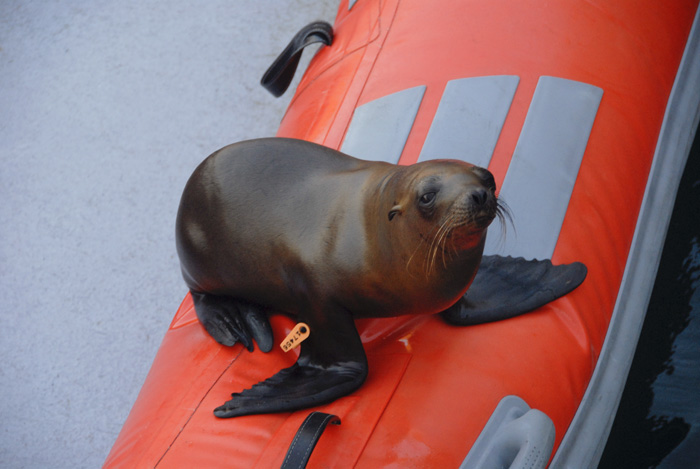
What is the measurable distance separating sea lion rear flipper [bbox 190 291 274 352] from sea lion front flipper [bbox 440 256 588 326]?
472 millimetres

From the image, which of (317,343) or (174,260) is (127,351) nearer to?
(174,260)

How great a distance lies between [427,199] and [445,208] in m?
0.05

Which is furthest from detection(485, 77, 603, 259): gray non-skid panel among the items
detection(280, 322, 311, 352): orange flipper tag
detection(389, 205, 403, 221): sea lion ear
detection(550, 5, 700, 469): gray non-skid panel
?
detection(280, 322, 311, 352): orange flipper tag

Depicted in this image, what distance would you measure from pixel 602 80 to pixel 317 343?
1185mm

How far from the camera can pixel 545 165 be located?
1868 millimetres

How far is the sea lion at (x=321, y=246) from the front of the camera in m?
1.43

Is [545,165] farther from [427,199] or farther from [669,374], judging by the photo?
[669,374]

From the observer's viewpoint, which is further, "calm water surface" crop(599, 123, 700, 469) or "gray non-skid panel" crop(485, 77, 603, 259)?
"calm water surface" crop(599, 123, 700, 469)

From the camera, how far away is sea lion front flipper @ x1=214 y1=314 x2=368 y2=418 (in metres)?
1.57

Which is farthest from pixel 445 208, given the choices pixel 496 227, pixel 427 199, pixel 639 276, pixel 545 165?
pixel 639 276

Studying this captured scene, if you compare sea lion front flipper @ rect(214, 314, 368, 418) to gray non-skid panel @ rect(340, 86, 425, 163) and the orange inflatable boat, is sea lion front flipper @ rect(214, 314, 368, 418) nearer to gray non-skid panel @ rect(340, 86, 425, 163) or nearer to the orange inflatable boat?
the orange inflatable boat

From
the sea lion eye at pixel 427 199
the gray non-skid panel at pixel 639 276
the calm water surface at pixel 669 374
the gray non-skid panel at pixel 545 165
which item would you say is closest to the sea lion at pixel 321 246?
the sea lion eye at pixel 427 199

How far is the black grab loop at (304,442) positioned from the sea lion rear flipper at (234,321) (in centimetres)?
37

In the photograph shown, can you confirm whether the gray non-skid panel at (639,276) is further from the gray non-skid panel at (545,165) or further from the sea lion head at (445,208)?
the sea lion head at (445,208)
